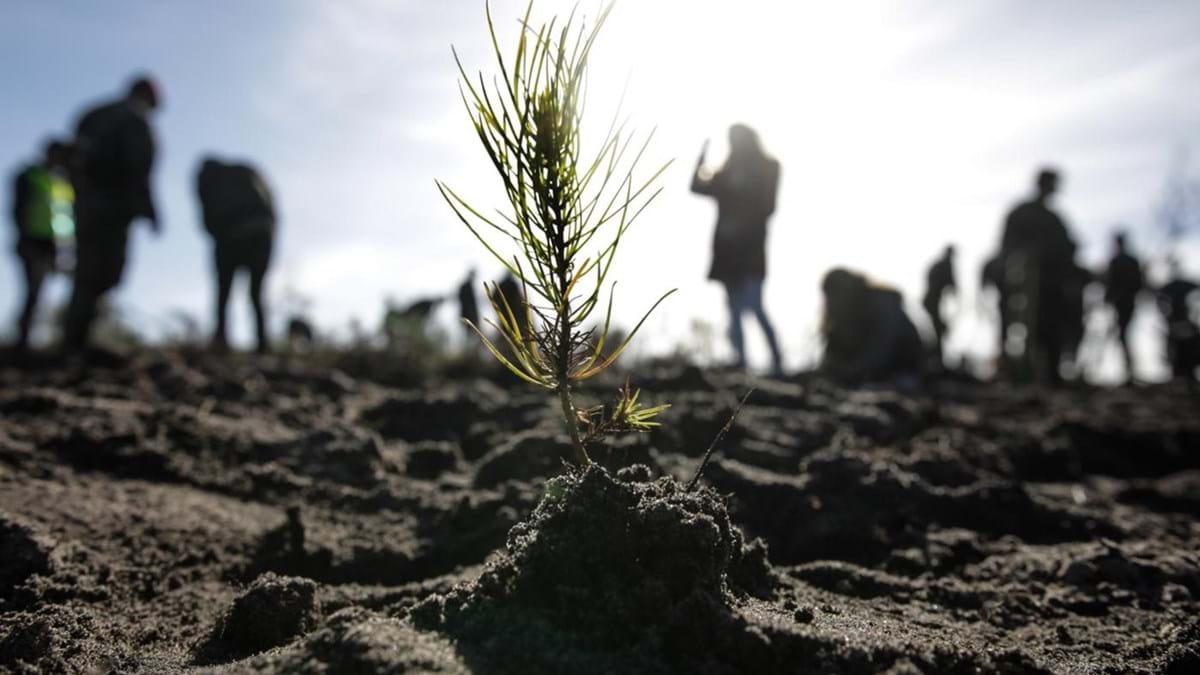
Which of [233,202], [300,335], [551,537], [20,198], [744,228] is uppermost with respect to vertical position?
[20,198]

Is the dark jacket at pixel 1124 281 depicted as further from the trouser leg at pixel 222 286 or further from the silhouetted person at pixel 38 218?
the silhouetted person at pixel 38 218

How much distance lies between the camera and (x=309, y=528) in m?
3.45

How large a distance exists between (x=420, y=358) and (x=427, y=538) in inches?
156

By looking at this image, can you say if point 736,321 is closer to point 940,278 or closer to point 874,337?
point 874,337

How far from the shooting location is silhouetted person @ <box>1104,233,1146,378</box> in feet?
41.0

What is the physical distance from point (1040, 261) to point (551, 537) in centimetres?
1036

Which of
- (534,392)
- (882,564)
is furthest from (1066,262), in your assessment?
(882,564)

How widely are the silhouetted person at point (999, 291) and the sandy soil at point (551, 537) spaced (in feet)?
19.1

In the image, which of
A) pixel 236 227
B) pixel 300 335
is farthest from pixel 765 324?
pixel 236 227

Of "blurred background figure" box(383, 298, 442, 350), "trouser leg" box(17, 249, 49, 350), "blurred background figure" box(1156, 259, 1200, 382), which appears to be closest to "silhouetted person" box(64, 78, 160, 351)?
"trouser leg" box(17, 249, 49, 350)

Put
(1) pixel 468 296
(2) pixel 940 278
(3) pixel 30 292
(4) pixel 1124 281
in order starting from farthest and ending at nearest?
(4) pixel 1124 281 → (2) pixel 940 278 → (3) pixel 30 292 → (1) pixel 468 296

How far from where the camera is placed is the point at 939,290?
11203mm

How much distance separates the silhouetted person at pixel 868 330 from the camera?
8.33m

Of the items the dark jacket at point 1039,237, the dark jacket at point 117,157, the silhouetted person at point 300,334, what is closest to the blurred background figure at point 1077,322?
the dark jacket at point 1039,237
